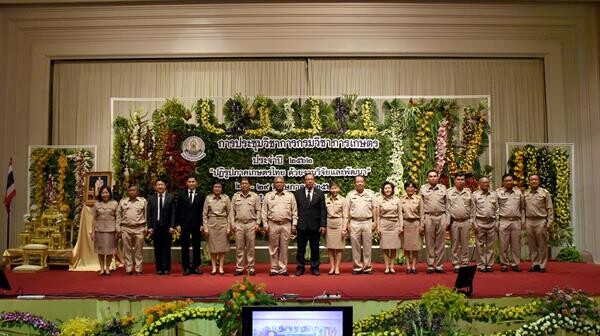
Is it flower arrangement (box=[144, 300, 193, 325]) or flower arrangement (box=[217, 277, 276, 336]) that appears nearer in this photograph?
flower arrangement (box=[217, 277, 276, 336])

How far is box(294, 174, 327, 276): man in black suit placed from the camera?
29.4 feet

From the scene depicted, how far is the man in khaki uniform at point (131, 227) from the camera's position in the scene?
9188 mm

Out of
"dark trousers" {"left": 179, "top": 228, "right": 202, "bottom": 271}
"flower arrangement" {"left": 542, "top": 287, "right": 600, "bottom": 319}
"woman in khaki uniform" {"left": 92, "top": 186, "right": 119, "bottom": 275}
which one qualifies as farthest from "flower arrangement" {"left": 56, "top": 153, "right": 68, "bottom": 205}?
"flower arrangement" {"left": 542, "top": 287, "right": 600, "bottom": 319}

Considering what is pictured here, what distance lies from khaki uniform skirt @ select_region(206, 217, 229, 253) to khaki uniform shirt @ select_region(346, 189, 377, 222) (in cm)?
191

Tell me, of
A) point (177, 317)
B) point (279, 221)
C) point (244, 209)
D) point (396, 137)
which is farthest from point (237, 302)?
point (396, 137)

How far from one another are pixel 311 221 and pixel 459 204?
228 centimetres

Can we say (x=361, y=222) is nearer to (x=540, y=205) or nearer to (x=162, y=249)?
(x=540, y=205)

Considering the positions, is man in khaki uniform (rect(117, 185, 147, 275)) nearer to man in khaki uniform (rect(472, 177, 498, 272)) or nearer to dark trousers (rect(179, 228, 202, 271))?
dark trousers (rect(179, 228, 202, 271))

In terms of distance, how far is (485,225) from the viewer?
9266mm

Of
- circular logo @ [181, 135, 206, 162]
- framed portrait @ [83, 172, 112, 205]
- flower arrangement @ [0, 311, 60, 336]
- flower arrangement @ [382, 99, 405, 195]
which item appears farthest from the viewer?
flower arrangement @ [382, 99, 405, 195]

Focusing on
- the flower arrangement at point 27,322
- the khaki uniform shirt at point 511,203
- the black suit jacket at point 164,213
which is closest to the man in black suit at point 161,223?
the black suit jacket at point 164,213

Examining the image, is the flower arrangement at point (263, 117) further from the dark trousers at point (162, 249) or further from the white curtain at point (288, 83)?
the dark trousers at point (162, 249)

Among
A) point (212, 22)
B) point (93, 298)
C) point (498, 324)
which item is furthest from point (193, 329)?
point (212, 22)

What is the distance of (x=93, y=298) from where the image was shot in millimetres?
6703
